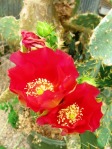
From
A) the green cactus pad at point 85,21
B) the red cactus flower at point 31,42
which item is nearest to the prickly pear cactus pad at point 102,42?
the red cactus flower at point 31,42

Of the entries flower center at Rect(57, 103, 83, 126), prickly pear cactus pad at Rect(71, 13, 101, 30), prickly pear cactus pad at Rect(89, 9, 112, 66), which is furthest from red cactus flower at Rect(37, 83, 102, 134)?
prickly pear cactus pad at Rect(71, 13, 101, 30)

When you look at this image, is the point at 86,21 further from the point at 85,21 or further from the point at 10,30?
the point at 10,30

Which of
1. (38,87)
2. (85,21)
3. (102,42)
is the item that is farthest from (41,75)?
(85,21)

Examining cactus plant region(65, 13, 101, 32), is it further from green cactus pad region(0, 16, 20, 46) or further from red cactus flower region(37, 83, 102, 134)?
red cactus flower region(37, 83, 102, 134)

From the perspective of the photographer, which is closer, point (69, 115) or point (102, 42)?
point (69, 115)

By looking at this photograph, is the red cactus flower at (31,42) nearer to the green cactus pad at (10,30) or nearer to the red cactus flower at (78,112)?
the red cactus flower at (78,112)

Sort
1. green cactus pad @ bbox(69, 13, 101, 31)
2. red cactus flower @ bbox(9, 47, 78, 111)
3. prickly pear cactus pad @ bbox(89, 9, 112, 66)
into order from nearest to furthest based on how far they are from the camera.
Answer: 1. red cactus flower @ bbox(9, 47, 78, 111)
2. prickly pear cactus pad @ bbox(89, 9, 112, 66)
3. green cactus pad @ bbox(69, 13, 101, 31)

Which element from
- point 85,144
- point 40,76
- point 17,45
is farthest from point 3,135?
point 40,76
